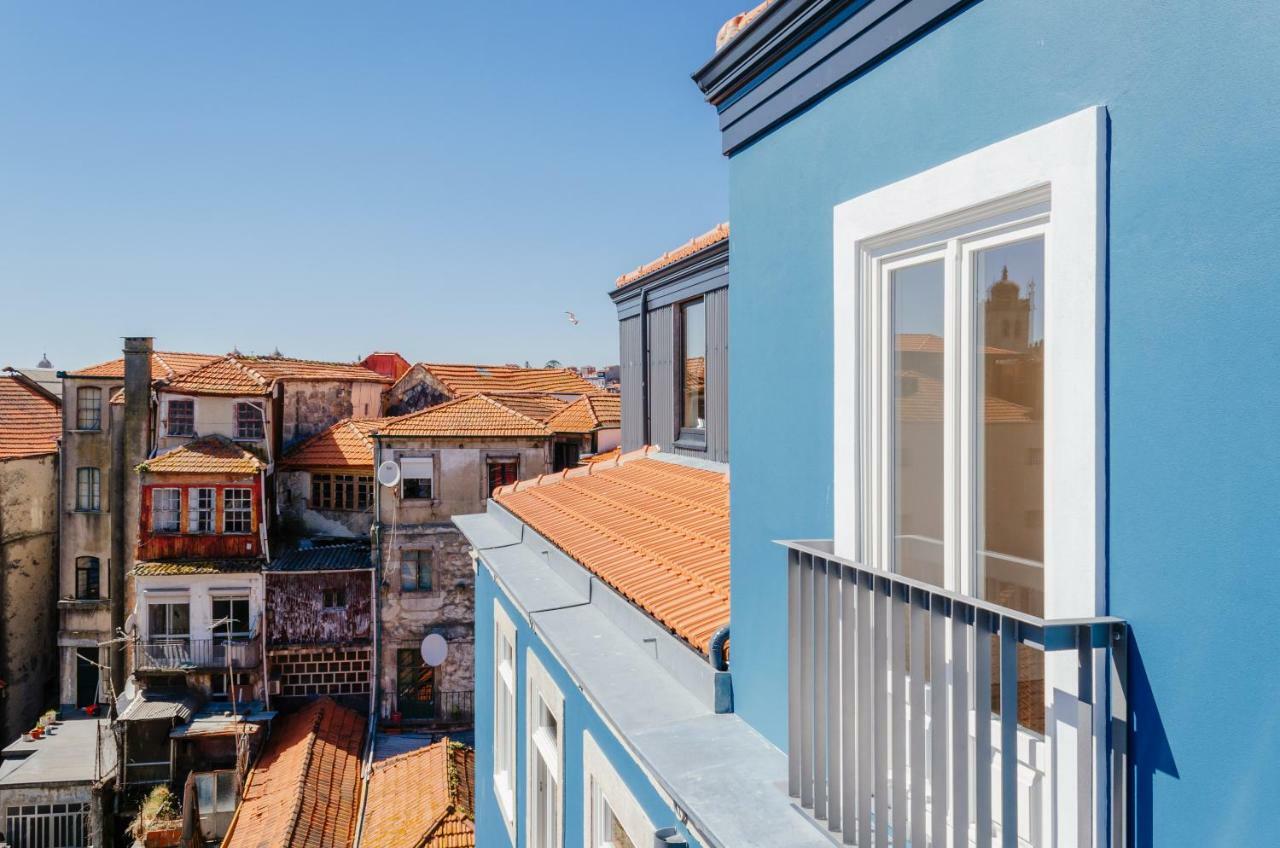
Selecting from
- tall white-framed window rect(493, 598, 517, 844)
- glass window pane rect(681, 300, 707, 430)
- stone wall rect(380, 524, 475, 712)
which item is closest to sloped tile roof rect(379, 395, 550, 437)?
stone wall rect(380, 524, 475, 712)

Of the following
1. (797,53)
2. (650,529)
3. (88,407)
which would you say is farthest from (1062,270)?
(88,407)

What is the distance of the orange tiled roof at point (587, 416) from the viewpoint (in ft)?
78.5

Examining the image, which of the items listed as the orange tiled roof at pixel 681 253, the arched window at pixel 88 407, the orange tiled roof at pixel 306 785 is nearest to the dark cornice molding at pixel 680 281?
the orange tiled roof at pixel 681 253

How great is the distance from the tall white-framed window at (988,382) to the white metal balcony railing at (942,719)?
0.22ft

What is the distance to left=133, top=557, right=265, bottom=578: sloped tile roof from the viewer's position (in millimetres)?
22062

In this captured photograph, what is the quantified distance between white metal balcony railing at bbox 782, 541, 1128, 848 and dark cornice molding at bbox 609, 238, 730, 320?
16.1 ft

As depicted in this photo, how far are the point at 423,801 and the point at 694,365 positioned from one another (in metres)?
10.0

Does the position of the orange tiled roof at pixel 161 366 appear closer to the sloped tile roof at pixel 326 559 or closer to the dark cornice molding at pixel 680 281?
the sloped tile roof at pixel 326 559

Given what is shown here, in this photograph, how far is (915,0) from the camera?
7.97ft

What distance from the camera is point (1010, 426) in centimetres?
225

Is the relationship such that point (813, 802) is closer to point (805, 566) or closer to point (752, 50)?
point (805, 566)

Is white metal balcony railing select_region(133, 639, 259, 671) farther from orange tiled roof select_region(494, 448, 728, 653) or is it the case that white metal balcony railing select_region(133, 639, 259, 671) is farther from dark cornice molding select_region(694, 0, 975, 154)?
dark cornice molding select_region(694, 0, 975, 154)

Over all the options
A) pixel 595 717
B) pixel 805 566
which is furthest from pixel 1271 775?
pixel 595 717

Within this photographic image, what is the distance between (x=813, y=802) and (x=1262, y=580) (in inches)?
59.5
